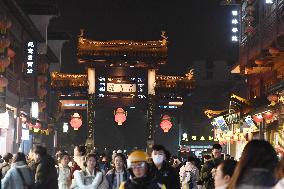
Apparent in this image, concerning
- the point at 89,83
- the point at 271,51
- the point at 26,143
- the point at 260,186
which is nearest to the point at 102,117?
the point at 89,83

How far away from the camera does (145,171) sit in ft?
23.0

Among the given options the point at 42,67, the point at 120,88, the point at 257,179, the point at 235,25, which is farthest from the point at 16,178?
the point at 120,88

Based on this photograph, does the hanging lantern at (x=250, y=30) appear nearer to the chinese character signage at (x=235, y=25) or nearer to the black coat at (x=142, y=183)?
the chinese character signage at (x=235, y=25)

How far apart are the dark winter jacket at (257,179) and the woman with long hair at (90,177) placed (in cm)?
576

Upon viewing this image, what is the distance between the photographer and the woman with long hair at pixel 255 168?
4949 millimetres

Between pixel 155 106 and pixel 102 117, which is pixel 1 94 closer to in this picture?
pixel 155 106

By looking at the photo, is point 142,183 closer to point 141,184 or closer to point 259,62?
point 141,184

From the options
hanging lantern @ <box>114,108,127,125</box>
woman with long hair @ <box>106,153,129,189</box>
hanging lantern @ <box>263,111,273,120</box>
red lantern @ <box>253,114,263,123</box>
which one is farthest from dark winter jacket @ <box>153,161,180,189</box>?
hanging lantern @ <box>114,108,127,125</box>

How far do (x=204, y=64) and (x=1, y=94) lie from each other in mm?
64793

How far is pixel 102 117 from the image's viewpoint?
57.4 metres

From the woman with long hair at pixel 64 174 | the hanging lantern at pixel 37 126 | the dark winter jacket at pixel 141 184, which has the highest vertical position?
the hanging lantern at pixel 37 126

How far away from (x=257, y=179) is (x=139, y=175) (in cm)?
219

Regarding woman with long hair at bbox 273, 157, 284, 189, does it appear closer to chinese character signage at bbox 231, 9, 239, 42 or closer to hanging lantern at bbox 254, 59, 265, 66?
hanging lantern at bbox 254, 59, 265, 66

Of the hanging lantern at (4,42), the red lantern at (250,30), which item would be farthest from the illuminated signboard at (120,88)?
the hanging lantern at (4,42)
